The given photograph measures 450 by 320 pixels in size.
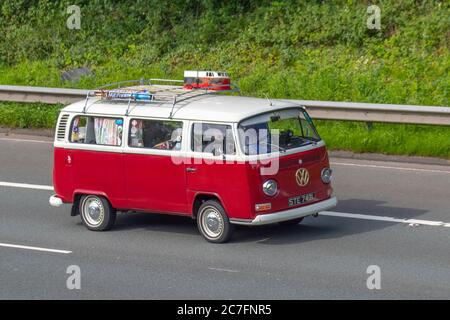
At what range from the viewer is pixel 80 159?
14.5 m

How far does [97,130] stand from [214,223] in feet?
7.05

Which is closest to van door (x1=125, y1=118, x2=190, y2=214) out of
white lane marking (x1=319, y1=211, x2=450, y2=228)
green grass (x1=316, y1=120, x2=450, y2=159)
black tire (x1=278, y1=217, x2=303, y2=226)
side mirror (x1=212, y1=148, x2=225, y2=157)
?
side mirror (x1=212, y1=148, x2=225, y2=157)

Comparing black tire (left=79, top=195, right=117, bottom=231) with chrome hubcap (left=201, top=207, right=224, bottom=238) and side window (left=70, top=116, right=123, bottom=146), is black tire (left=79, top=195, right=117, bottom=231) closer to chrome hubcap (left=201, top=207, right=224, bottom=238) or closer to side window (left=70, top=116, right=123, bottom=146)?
side window (left=70, top=116, right=123, bottom=146)

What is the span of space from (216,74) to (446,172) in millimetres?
4969

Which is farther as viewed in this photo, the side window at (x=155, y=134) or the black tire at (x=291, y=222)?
the black tire at (x=291, y=222)

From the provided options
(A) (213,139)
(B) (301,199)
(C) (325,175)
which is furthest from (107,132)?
(C) (325,175)

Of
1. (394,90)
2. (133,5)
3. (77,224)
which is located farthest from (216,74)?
(133,5)

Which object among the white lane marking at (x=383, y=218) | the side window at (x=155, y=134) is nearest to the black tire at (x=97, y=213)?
the side window at (x=155, y=134)

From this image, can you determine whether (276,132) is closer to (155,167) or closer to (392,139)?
(155,167)

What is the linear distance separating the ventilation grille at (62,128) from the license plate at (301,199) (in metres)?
3.39

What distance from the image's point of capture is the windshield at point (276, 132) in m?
13.4

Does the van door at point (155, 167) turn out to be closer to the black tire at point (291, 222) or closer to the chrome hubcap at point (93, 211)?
the chrome hubcap at point (93, 211)
